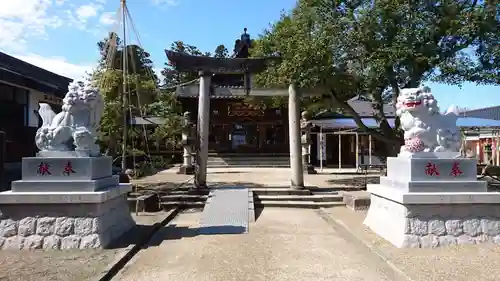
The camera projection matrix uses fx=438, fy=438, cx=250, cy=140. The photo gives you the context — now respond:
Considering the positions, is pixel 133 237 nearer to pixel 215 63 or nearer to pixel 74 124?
pixel 74 124

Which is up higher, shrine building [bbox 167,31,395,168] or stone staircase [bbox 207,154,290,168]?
shrine building [bbox 167,31,395,168]

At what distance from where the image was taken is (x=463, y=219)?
6.76 meters

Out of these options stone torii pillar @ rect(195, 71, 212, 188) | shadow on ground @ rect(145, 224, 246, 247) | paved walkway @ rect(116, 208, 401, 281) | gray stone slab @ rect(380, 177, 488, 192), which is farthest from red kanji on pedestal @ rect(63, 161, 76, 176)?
stone torii pillar @ rect(195, 71, 212, 188)

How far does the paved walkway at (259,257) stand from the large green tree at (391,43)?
15.0 feet

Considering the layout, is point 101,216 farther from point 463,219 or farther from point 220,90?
point 220,90

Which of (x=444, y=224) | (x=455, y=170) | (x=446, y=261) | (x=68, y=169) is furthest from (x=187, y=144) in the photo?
(x=446, y=261)

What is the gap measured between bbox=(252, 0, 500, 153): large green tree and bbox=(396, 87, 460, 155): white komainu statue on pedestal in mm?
3680

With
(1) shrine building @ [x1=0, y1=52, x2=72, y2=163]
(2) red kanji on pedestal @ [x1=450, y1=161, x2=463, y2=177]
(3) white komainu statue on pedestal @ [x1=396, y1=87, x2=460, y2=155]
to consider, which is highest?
(1) shrine building @ [x1=0, y1=52, x2=72, y2=163]

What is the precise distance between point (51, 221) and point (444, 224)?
19.6 ft

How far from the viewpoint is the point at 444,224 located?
672 cm

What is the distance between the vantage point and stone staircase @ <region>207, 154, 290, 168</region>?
25.2m

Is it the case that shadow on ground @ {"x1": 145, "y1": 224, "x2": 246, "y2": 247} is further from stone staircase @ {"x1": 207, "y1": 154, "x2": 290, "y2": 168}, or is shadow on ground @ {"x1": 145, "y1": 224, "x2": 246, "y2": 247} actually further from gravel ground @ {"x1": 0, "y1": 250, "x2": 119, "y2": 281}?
stone staircase @ {"x1": 207, "y1": 154, "x2": 290, "y2": 168}

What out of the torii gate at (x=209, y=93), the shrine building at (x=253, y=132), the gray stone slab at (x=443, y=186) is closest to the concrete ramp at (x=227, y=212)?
the torii gate at (x=209, y=93)

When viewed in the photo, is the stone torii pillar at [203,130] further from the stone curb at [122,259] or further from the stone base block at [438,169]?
the stone base block at [438,169]
